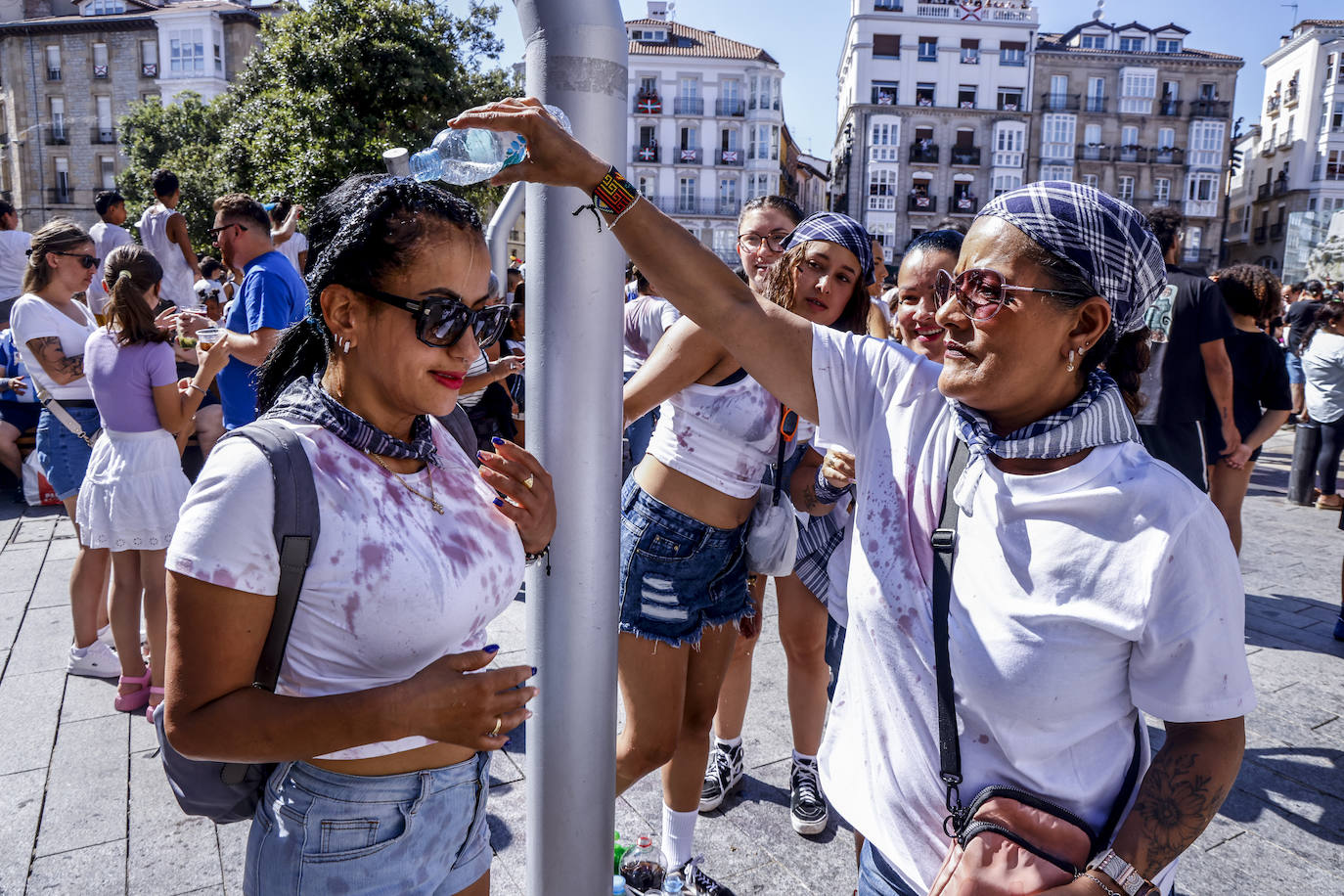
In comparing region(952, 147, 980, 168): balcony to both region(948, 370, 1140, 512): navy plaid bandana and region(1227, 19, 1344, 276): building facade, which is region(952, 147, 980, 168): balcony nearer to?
region(1227, 19, 1344, 276): building facade

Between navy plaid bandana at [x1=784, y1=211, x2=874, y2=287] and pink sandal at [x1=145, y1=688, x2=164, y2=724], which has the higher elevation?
navy plaid bandana at [x1=784, y1=211, x2=874, y2=287]

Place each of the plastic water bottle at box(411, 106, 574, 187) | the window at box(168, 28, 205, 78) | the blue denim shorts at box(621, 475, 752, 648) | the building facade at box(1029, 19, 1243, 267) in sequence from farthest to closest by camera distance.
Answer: the building facade at box(1029, 19, 1243, 267) → the window at box(168, 28, 205, 78) → the blue denim shorts at box(621, 475, 752, 648) → the plastic water bottle at box(411, 106, 574, 187)

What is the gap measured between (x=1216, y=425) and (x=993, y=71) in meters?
51.1

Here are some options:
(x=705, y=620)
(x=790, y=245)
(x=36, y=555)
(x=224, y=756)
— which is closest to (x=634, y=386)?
(x=705, y=620)

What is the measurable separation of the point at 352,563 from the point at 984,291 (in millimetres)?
1200

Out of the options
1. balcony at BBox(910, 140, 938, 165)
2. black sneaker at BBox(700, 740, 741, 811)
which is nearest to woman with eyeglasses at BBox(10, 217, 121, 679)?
black sneaker at BBox(700, 740, 741, 811)

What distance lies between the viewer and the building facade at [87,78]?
47125 millimetres

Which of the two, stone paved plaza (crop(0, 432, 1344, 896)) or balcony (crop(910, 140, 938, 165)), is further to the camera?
balcony (crop(910, 140, 938, 165))

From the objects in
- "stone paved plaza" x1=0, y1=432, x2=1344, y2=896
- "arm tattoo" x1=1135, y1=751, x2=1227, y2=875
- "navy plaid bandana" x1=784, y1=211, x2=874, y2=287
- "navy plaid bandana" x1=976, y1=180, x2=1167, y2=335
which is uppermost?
"navy plaid bandana" x1=784, y1=211, x2=874, y2=287

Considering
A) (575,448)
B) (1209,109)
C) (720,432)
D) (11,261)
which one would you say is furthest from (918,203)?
(575,448)

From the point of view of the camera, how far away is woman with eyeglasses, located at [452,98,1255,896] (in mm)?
1381

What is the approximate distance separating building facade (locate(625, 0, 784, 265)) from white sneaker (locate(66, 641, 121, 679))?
49.0m

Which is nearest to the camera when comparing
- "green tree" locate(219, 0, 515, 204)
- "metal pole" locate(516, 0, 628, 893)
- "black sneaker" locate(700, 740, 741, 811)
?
"metal pole" locate(516, 0, 628, 893)

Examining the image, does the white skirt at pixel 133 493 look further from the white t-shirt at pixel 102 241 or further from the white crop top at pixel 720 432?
the white t-shirt at pixel 102 241
